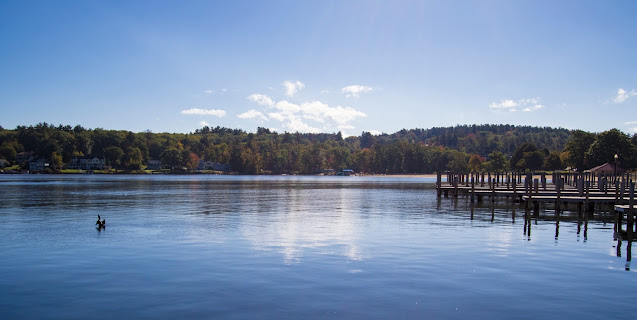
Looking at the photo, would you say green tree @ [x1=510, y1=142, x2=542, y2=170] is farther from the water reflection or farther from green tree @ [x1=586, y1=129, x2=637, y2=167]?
the water reflection

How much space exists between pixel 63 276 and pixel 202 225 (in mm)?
14926

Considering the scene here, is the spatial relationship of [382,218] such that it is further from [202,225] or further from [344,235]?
[202,225]

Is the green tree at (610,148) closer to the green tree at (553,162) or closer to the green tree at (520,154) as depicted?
the green tree at (553,162)

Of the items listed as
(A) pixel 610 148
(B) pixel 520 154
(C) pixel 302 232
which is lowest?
(C) pixel 302 232

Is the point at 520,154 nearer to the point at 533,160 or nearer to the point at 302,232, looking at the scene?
the point at 533,160

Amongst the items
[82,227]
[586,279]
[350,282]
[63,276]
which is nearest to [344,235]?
[350,282]

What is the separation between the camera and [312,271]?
17.6m

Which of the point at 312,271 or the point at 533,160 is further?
the point at 533,160

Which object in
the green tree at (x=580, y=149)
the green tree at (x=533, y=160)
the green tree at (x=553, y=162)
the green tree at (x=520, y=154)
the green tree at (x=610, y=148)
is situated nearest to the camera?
the green tree at (x=610, y=148)

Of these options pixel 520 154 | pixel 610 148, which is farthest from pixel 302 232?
pixel 520 154

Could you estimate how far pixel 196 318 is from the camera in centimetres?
1238

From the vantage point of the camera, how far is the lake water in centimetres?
1330

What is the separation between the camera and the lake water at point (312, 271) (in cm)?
1330

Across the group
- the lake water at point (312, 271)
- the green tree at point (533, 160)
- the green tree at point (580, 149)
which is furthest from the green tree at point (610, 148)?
the lake water at point (312, 271)
